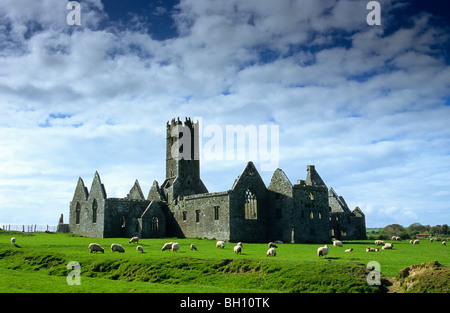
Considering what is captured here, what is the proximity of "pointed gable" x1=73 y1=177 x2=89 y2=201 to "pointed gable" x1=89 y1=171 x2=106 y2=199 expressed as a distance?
2776 mm

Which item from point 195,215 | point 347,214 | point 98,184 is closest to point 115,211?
point 98,184

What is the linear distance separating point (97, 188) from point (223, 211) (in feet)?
72.7

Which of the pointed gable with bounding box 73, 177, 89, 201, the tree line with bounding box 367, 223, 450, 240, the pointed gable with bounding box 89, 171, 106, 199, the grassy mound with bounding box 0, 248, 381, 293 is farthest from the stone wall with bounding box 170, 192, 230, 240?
the tree line with bounding box 367, 223, 450, 240

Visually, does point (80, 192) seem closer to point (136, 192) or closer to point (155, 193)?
point (136, 192)

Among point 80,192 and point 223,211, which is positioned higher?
point 80,192

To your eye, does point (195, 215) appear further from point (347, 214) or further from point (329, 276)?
point (329, 276)

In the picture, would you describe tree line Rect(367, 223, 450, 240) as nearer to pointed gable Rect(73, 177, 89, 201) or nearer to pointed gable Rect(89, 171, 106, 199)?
pointed gable Rect(89, 171, 106, 199)

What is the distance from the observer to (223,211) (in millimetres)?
52031

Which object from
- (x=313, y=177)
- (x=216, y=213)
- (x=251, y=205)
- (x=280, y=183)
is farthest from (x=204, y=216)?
(x=313, y=177)

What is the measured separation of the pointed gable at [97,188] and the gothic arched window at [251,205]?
21.6m

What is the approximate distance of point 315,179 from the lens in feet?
225

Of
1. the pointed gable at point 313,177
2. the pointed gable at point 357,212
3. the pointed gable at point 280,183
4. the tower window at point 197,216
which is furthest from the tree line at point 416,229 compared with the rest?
the tower window at point 197,216

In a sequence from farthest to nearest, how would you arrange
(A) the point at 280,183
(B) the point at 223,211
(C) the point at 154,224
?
(C) the point at 154,224
(A) the point at 280,183
(B) the point at 223,211
